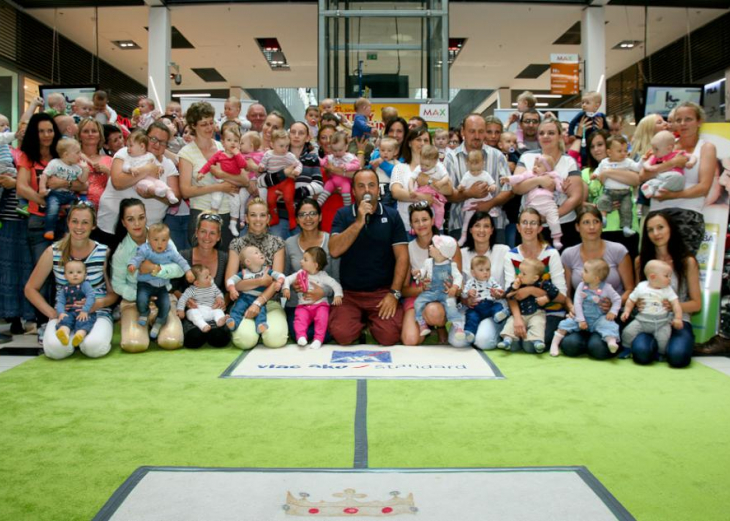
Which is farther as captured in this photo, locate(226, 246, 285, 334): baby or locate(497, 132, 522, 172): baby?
locate(497, 132, 522, 172): baby

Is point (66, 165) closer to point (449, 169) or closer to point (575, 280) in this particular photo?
point (449, 169)

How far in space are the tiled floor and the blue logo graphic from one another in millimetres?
2165

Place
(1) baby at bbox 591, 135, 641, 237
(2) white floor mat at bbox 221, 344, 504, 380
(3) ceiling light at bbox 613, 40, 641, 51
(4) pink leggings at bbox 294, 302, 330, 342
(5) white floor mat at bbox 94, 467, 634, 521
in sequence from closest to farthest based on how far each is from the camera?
(5) white floor mat at bbox 94, 467, 634, 521, (2) white floor mat at bbox 221, 344, 504, 380, (4) pink leggings at bbox 294, 302, 330, 342, (1) baby at bbox 591, 135, 641, 237, (3) ceiling light at bbox 613, 40, 641, 51

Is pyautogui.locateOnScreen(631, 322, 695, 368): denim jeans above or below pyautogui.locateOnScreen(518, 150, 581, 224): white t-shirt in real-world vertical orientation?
below

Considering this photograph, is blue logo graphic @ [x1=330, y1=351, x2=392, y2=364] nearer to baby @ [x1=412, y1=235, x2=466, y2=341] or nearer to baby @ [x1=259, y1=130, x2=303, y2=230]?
baby @ [x1=412, y1=235, x2=466, y2=341]

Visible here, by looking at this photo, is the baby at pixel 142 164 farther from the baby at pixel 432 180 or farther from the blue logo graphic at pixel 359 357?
the baby at pixel 432 180

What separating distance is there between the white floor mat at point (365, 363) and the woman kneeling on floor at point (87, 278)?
100 centimetres

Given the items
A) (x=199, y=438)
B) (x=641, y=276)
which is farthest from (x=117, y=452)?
(x=641, y=276)

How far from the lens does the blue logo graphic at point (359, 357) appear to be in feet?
14.1

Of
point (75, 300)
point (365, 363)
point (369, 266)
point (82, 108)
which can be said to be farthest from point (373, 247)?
point (82, 108)

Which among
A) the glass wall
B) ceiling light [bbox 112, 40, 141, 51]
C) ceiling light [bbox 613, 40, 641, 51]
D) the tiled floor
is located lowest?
the tiled floor

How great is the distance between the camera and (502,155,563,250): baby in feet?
16.4

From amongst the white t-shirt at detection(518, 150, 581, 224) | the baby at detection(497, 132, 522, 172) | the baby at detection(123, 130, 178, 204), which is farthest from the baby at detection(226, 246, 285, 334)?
the baby at detection(497, 132, 522, 172)

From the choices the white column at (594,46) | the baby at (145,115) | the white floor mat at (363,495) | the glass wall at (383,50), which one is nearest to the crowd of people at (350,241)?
the white floor mat at (363,495)
